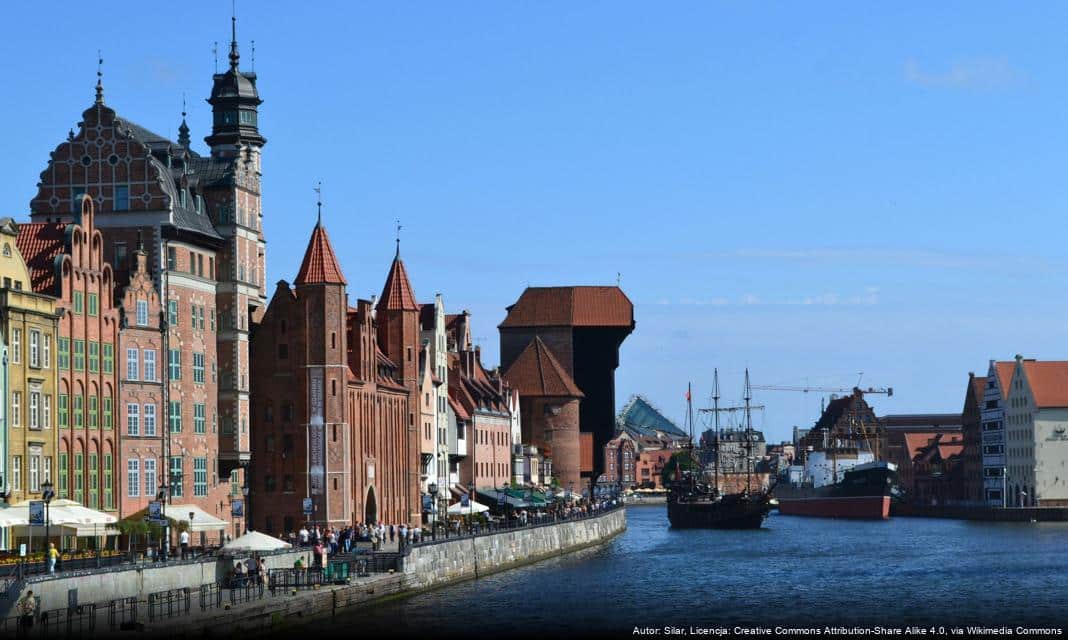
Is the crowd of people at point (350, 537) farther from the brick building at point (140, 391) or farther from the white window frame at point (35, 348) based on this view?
the white window frame at point (35, 348)

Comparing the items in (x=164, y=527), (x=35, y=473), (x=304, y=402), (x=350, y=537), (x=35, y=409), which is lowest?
(x=350, y=537)

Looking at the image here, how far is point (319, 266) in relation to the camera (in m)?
103

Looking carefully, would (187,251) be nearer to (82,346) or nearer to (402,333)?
(82,346)

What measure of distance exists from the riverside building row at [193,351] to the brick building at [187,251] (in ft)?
0.33

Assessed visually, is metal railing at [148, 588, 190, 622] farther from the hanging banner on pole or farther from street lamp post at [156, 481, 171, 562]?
the hanging banner on pole

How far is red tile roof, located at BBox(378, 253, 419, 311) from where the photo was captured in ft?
401

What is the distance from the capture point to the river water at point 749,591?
71.9 meters

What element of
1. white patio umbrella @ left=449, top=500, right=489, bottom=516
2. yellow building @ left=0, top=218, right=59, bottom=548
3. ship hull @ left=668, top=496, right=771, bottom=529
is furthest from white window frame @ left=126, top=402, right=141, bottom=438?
ship hull @ left=668, top=496, right=771, bottom=529

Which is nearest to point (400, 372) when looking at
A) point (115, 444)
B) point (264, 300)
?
point (264, 300)

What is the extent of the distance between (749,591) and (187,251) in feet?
103

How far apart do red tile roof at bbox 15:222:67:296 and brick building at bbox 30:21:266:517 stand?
1.65 metres

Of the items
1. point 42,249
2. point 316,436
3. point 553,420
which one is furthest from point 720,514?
point 42,249

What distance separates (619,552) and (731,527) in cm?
5812

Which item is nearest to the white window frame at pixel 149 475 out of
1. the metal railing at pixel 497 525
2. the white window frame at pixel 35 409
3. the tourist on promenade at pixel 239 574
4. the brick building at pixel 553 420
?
the white window frame at pixel 35 409
